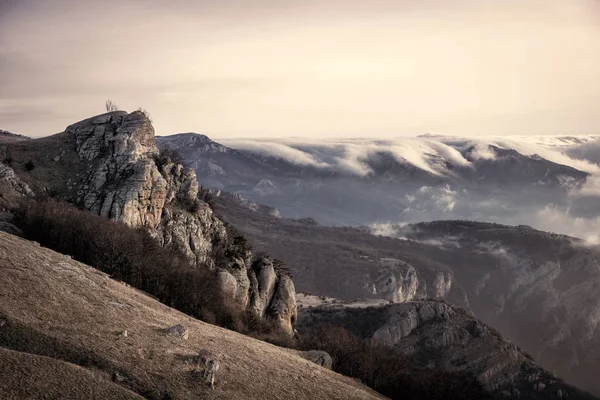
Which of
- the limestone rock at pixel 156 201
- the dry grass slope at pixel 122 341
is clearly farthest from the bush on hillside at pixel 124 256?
the dry grass slope at pixel 122 341

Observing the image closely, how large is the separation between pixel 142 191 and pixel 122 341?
5606 centimetres

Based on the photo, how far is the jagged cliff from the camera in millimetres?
106938

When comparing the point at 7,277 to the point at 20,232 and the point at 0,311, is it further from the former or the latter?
the point at 20,232

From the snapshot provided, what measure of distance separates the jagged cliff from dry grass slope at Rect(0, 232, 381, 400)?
35867mm

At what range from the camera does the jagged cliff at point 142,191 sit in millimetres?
106938

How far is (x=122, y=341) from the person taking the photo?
54.6 metres

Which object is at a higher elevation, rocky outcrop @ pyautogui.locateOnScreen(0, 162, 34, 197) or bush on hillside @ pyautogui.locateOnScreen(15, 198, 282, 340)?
rocky outcrop @ pyautogui.locateOnScreen(0, 162, 34, 197)

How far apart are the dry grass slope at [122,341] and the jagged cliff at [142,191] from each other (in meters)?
35.9

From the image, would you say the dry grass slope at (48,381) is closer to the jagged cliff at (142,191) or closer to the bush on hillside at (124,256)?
the bush on hillside at (124,256)

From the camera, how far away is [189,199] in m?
124

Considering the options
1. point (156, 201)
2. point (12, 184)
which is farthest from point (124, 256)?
point (12, 184)

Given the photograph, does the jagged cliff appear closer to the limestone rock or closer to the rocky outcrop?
the limestone rock

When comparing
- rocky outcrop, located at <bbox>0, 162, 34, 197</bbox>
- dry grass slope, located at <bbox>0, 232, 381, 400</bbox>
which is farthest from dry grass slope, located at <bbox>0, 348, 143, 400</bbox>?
rocky outcrop, located at <bbox>0, 162, 34, 197</bbox>

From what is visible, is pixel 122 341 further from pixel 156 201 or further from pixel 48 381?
pixel 156 201
